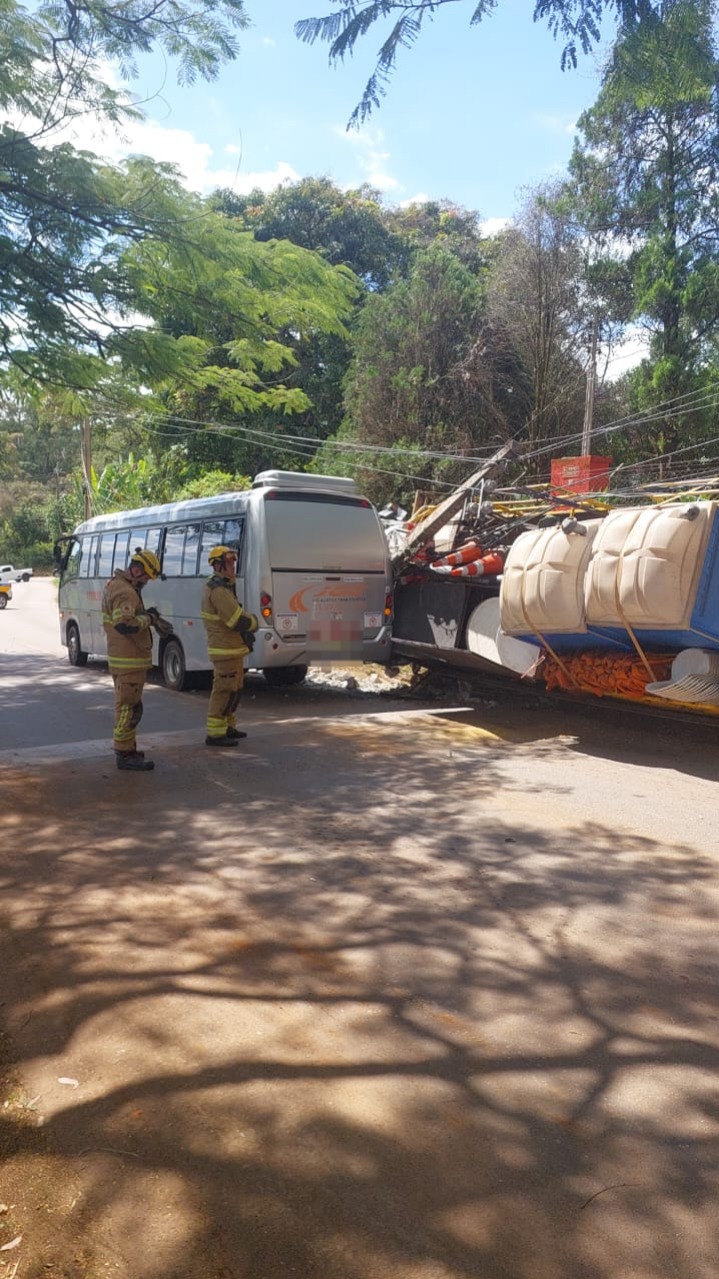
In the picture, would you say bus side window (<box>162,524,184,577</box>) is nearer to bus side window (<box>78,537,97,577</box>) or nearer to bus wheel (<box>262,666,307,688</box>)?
bus wheel (<box>262,666,307,688</box>)

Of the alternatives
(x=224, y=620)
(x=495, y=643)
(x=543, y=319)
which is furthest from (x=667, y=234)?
(x=224, y=620)

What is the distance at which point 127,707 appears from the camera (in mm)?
8008

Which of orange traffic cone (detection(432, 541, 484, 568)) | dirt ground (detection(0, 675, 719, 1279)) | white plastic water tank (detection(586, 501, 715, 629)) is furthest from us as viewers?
orange traffic cone (detection(432, 541, 484, 568))

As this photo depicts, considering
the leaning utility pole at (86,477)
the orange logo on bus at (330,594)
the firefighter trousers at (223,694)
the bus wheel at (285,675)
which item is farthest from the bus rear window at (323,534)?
the leaning utility pole at (86,477)

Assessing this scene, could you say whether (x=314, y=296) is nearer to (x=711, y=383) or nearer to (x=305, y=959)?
(x=305, y=959)

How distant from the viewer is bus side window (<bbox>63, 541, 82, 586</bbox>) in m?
16.2

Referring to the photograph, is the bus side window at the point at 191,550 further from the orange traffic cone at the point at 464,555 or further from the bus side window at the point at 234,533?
the orange traffic cone at the point at 464,555

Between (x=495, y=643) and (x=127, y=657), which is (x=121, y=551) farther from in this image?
(x=127, y=657)

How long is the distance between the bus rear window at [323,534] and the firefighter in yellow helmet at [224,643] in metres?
2.19

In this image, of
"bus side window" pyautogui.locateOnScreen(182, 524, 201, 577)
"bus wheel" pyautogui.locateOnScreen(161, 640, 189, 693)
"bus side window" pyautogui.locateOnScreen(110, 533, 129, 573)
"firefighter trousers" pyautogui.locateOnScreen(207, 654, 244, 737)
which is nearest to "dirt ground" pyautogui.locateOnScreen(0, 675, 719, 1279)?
"firefighter trousers" pyautogui.locateOnScreen(207, 654, 244, 737)

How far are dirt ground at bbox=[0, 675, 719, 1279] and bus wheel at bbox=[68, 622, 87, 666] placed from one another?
369 inches

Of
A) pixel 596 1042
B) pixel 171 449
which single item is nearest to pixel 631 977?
pixel 596 1042

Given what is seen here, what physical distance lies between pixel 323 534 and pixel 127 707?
4.40m

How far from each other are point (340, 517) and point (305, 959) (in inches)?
323
